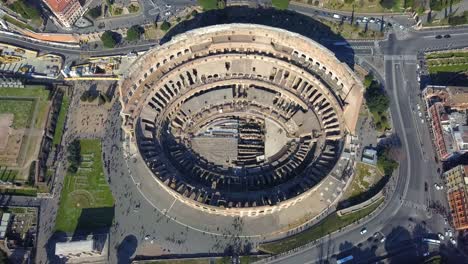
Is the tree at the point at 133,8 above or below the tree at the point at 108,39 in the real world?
above

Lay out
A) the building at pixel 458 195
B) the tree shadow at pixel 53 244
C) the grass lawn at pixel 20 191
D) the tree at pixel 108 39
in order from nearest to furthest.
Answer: the building at pixel 458 195
the tree shadow at pixel 53 244
the grass lawn at pixel 20 191
the tree at pixel 108 39

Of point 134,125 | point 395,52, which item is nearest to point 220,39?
point 134,125

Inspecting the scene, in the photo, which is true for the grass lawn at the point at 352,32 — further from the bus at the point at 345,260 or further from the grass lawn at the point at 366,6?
the bus at the point at 345,260

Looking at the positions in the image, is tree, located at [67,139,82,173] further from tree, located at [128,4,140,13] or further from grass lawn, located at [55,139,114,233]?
tree, located at [128,4,140,13]

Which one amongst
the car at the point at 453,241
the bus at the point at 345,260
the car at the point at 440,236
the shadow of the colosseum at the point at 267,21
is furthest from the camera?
the shadow of the colosseum at the point at 267,21

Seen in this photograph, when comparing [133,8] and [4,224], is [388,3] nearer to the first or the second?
[133,8]

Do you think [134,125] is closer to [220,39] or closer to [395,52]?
[220,39]

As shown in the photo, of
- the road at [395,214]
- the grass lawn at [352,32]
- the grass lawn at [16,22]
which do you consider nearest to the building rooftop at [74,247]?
the road at [395,214]
